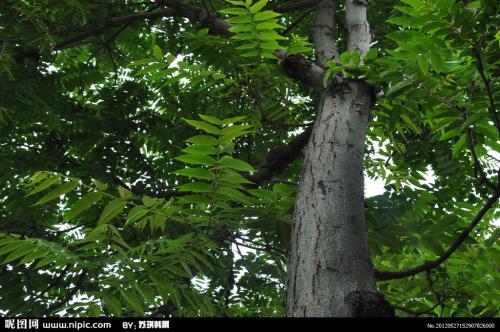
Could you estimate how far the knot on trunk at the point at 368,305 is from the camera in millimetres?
2082

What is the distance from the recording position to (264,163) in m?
4.98

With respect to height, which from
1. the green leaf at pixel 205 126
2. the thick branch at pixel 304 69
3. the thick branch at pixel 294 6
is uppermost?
the thick branch at pixel 294 6

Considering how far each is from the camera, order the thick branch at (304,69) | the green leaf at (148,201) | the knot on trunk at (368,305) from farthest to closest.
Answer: the thick branch at (304,69) → the green leaf at (148,201) → the knot on trunk at (368,305)

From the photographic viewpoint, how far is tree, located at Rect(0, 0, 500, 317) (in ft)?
7.59

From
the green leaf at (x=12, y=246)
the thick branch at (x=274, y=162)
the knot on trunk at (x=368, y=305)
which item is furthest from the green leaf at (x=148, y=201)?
the thick branch at (x=274, y=162)

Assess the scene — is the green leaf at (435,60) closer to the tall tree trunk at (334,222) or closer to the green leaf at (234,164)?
the tall tree trunk at (334,222)

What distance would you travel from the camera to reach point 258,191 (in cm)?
259

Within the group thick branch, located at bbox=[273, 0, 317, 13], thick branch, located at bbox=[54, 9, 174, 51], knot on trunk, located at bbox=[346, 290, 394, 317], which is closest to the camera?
knot on trunk, located at bbox=[346, 290, 394, 317]

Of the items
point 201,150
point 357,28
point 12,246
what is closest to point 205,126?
point 201,150

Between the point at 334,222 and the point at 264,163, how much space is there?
100 inches

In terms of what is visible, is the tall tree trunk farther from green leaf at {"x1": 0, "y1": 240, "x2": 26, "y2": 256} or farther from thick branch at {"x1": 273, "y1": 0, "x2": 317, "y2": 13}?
thick branch at {"x1": 273, "y1": 0, "x2": 317, "y2": 13}

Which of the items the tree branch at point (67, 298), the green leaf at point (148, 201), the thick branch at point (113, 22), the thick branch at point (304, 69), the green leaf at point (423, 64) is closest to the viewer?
the green leaf at point (148, 201)

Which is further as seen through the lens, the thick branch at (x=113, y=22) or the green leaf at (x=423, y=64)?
the thick branch at (x=113, y=22)

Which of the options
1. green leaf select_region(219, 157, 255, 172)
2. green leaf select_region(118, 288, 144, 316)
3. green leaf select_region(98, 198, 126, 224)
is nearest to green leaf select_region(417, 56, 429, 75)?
green leaf select_region(219, 157, 255, 172)
